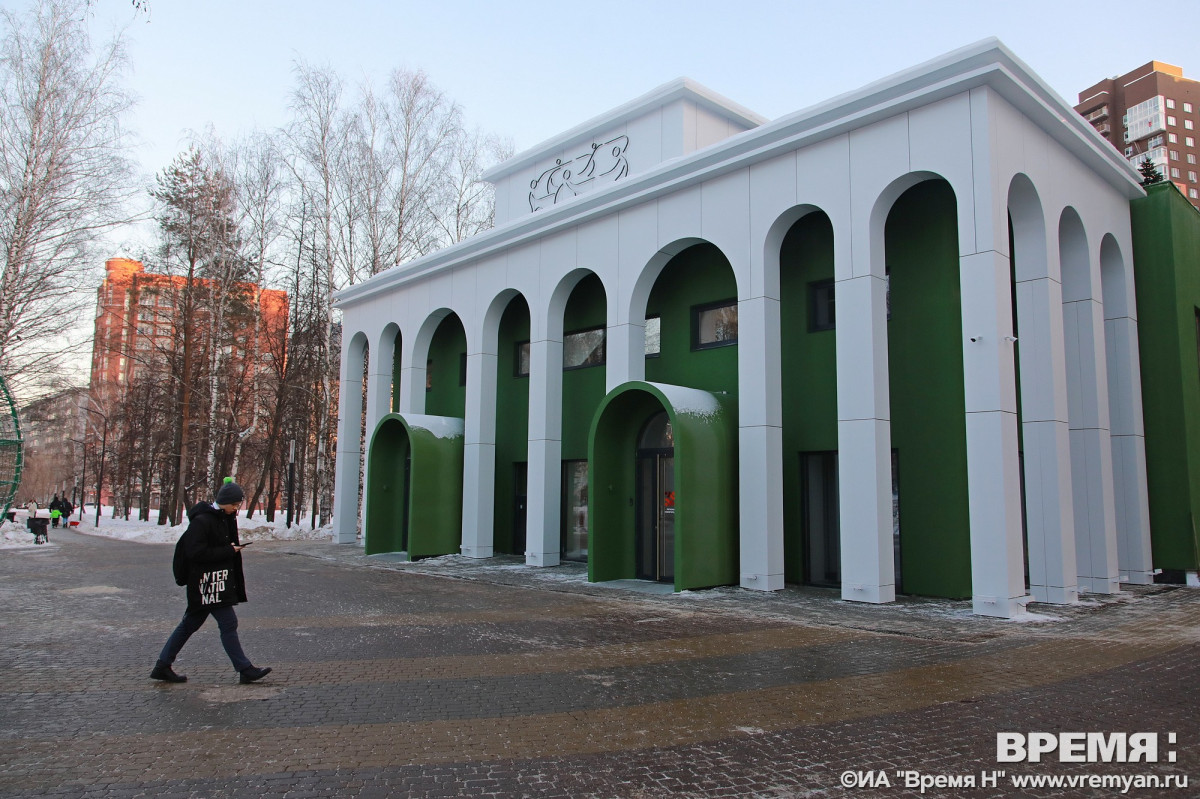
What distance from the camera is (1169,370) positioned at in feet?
46.5

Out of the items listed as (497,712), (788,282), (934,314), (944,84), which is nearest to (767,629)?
(497,712)

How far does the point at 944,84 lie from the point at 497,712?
403 inches

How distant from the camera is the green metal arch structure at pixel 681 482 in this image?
1262 cm

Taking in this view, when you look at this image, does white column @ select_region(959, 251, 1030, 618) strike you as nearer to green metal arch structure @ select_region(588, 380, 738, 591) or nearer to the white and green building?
the white and green building

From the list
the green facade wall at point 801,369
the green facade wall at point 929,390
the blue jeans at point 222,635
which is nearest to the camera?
the blue jeans at point 222,635

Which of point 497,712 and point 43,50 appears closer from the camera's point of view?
point 497,712

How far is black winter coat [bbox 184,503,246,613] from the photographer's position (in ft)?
22.3

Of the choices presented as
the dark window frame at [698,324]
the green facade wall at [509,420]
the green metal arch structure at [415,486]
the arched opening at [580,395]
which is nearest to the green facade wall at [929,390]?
the dark window frame at [698,324]

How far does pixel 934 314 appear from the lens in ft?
40.9

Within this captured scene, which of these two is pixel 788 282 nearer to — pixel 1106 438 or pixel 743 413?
pixel 743 413

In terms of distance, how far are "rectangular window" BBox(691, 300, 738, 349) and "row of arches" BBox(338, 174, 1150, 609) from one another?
0.04 m

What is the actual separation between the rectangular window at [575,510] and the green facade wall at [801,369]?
5.23 metres

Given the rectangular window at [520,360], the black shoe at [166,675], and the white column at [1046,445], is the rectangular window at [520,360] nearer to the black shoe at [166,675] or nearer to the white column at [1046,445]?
the white column at [1046,445]

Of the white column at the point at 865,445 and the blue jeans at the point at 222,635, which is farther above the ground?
the white column at the point at 865,445
